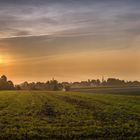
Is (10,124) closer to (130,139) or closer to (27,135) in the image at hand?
(27,135)

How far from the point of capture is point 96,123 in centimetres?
3161

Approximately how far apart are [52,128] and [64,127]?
0.96 metres

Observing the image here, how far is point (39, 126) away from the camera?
1192 inches

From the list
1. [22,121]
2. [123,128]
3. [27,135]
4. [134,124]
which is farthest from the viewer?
[22,121]

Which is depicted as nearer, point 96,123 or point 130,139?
point 130,139

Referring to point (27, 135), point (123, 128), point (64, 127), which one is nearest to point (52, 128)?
point (64, 127)

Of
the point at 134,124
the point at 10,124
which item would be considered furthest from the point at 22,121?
the point at 134,124

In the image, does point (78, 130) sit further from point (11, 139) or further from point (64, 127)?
point (11, 139)

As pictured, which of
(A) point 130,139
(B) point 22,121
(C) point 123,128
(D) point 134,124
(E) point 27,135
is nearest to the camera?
(A) point 130,139

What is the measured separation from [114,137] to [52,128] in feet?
18.9

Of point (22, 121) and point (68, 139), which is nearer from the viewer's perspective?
point (68, 139)

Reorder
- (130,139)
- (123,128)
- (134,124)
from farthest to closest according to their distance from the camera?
(134,124), (123,128), (130,139)

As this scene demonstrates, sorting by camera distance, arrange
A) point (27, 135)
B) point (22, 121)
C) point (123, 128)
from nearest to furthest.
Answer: point (27, 135)
point (123, 128)
point (22, 121)

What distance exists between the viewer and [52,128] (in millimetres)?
28812
